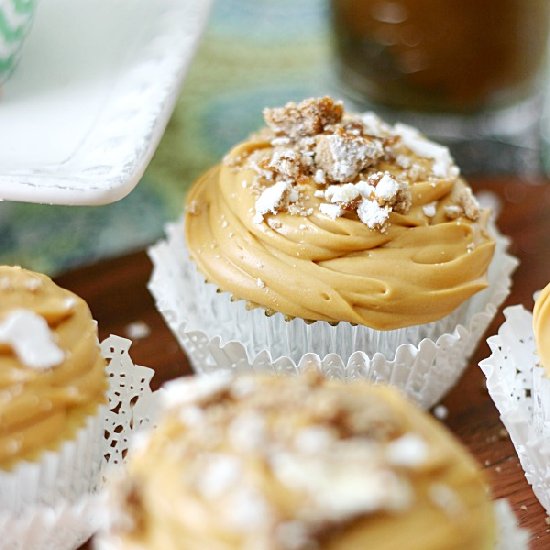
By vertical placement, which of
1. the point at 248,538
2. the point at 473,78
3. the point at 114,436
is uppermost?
the point at 248,538

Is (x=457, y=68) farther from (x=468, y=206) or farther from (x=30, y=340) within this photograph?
(x=30, y=340)

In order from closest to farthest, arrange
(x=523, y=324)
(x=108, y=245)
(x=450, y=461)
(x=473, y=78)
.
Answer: (x=450, y=461)
(x=523, y=324)
(x=108, y=245)
(x=473, y=78)

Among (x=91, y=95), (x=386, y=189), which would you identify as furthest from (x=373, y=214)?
(x=91, y=95)

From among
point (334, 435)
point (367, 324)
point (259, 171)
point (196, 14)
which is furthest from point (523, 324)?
point (196, 14)

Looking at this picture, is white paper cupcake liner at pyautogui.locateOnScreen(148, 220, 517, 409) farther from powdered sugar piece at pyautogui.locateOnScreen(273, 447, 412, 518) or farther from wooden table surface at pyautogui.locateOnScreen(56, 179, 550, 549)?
powdered sugar piece at pyautogui.locateOnScreen(273, 447, 412, 518)

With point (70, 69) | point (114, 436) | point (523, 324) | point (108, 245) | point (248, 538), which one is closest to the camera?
point (248, 538)

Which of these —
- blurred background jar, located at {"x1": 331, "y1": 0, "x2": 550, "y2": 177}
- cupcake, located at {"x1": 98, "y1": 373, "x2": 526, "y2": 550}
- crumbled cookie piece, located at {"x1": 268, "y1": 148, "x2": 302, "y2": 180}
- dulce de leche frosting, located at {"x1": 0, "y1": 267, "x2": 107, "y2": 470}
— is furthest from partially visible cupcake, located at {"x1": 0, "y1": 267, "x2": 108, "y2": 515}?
blurred background jar, located at {"x1": 331, "y1": 0, "x2": 550, "y2": 177}

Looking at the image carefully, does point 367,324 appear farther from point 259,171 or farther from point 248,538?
point 248,538
